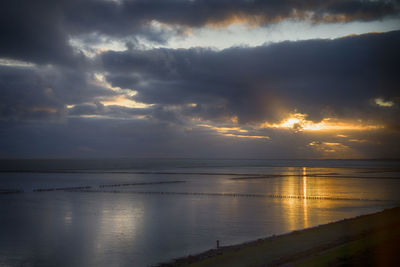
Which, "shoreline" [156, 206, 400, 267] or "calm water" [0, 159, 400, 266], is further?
"calm water" [0, 159, 400, 266]

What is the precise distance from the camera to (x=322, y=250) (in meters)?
18.9

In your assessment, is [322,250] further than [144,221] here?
No

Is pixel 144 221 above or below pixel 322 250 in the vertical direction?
below

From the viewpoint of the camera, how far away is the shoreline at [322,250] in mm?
15961

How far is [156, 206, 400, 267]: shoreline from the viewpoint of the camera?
16.0m

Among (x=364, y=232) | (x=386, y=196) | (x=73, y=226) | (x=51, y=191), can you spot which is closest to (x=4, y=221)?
(x=73, y=226)

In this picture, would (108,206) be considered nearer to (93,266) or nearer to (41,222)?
(41,222)

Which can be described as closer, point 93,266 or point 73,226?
point 93,266

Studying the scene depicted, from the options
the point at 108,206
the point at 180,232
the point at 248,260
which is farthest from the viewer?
the point at 108,206

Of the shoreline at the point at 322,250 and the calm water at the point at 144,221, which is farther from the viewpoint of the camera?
the calm water at the point at 144,221

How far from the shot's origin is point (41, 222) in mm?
33938

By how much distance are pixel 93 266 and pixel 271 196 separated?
→ 119 feet

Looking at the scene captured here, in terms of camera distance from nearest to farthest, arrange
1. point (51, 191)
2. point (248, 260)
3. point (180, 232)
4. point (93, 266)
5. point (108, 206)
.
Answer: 1. point (248, 260)
2. point (93, 266)
3. point (180, 232)
4. point (108, 206)
5. point (51, 191)

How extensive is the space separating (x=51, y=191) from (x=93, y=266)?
44.3 meters
